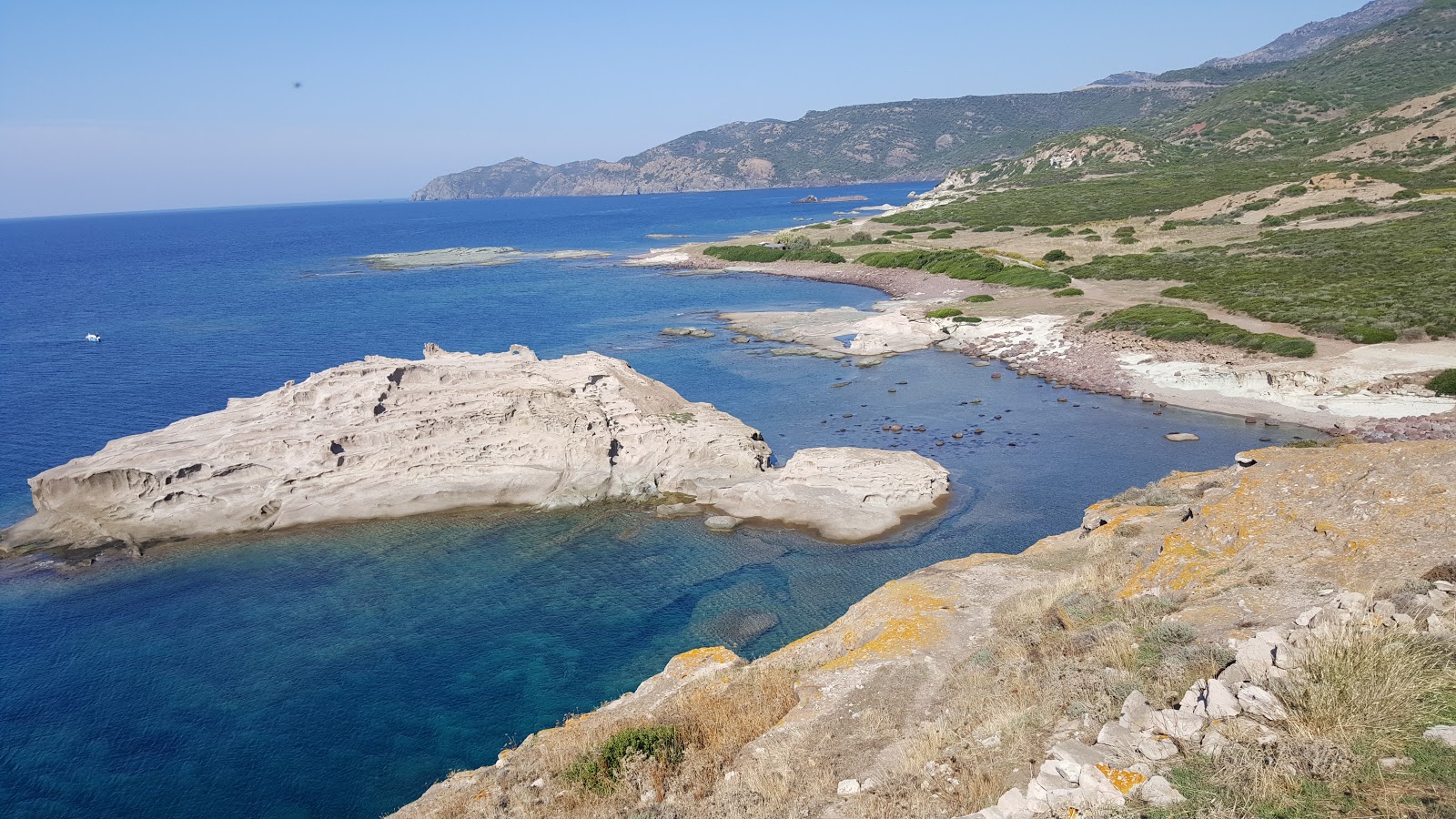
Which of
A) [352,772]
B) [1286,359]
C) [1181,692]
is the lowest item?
[352,772]

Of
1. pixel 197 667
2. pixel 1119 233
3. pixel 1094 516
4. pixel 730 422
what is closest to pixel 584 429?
pixel 730 422

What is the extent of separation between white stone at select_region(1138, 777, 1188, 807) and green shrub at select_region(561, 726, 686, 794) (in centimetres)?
603

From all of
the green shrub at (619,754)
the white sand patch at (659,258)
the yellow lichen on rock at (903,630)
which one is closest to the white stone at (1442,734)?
the yellow lichen on rock at (903,630)

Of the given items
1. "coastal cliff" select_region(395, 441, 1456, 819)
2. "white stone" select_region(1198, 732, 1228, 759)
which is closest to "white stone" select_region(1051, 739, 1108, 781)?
"coastal cliff" select_region(395, 441, 1456, 819)

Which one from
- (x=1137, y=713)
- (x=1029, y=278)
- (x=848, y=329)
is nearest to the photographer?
(x=1137, y=713)

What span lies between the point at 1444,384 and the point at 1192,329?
1314cm

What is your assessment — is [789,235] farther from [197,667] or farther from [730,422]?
[197,667]

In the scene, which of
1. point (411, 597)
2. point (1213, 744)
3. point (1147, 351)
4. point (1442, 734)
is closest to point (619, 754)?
point (1213, 744)

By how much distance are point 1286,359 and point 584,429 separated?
36.2 meters

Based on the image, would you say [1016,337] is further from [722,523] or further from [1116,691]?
[1116,691]

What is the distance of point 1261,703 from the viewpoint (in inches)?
307

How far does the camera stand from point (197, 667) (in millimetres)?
21109

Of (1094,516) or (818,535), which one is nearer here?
(1094,516)

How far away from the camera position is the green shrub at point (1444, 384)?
34156mm
